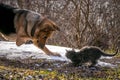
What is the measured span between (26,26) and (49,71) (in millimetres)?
2007

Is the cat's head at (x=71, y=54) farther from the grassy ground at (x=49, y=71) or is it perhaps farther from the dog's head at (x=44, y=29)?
the dog's head at (x=44, y=29)

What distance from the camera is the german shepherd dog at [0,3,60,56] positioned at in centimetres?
987

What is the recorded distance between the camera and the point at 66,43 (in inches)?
720

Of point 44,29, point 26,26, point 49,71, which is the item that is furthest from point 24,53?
point 49,71

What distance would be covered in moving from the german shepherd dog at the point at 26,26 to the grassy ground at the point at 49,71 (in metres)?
0.64

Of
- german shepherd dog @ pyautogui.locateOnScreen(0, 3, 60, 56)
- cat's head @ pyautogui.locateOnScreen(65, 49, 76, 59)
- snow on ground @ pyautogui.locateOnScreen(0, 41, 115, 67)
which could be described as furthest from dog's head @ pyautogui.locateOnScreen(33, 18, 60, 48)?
cat's head @ pyautogui.locateOnScreen(65, 49, 76, 59)

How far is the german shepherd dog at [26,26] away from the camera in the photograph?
9.87 metres

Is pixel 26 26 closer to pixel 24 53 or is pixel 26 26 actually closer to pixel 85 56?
pixel 24 53

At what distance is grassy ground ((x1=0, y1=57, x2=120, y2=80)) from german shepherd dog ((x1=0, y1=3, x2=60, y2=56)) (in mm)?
637

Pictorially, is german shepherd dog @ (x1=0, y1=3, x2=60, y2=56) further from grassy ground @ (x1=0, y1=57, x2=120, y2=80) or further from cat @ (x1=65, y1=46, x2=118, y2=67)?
cat @ (x1=65, y1=46, x2=118, y2=67)

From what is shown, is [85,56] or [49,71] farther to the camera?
[85,56]

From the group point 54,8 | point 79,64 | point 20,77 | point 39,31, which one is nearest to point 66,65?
point 79,64

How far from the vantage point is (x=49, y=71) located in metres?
8.59

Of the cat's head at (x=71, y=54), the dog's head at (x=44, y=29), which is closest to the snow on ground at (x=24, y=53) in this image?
the dog's head at (x=44, y=29)
